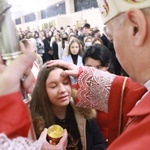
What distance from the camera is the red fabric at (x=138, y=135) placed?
1.93 ft

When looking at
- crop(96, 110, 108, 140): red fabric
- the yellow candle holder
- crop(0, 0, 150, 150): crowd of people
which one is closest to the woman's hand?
crop(0, 0, 150, 150): crowd of people

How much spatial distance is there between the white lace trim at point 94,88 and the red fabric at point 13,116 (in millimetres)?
681

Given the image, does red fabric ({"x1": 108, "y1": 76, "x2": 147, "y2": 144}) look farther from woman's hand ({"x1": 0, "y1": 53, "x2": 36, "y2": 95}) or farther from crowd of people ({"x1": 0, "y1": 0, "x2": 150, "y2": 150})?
woman's hand ({"x1": 0, "y1": 53, "x2": 36, "y2": 95})

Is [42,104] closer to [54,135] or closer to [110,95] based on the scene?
[110,95]

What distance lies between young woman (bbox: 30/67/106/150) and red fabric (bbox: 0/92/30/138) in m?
0.82

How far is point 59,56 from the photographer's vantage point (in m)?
6.08

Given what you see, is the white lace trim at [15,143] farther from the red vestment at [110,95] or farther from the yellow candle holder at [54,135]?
the red vestment at [110,95]

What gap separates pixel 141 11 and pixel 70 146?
0.95 metres

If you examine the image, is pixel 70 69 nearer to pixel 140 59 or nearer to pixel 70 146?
pixel 70 146

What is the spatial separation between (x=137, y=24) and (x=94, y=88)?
2.24 ft

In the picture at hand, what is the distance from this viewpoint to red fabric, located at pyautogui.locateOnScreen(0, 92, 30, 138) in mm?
528

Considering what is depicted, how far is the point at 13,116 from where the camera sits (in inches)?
21.2

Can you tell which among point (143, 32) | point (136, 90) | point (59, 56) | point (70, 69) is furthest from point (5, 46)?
point (59, 56)

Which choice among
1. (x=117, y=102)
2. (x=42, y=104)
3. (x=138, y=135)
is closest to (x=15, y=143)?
(x=138, y=135)
